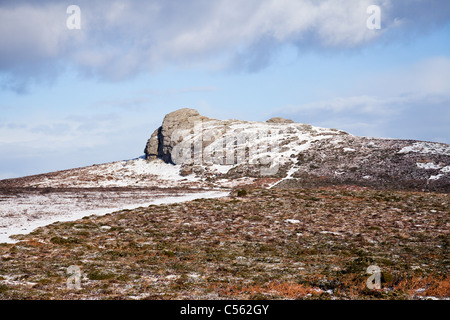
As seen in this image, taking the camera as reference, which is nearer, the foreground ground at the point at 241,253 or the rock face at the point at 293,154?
the foreground ground at the point at 241,253

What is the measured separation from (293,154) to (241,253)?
6262 centimetres

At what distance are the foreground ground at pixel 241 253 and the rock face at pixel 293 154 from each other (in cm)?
3006

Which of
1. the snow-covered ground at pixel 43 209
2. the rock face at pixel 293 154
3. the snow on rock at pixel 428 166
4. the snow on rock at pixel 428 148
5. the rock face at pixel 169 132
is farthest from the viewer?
the rock face at pixel 169 132

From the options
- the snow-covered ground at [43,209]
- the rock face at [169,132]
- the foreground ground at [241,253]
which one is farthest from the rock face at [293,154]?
the snow-covered ground at [43,209]

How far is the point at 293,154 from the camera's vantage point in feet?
257

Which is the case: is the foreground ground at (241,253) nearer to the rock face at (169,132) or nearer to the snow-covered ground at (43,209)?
the snow-covered ground at (43,209)

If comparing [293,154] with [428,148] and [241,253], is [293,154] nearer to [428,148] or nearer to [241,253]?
[428,148]

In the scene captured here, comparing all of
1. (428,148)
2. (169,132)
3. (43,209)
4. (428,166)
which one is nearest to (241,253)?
(43,209)

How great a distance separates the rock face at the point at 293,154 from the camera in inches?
2383

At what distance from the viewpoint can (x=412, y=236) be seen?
20672 millimetres

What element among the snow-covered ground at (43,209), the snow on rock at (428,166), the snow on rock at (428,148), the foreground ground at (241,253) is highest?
the snow on rock at (428,148)

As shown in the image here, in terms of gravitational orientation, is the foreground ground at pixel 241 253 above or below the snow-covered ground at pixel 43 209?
below

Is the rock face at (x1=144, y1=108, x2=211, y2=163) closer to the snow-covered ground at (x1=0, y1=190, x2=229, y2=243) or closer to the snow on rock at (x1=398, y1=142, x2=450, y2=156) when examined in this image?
the snow-covered ground at (x1=0, y1=190, x2=229, y2=243)
